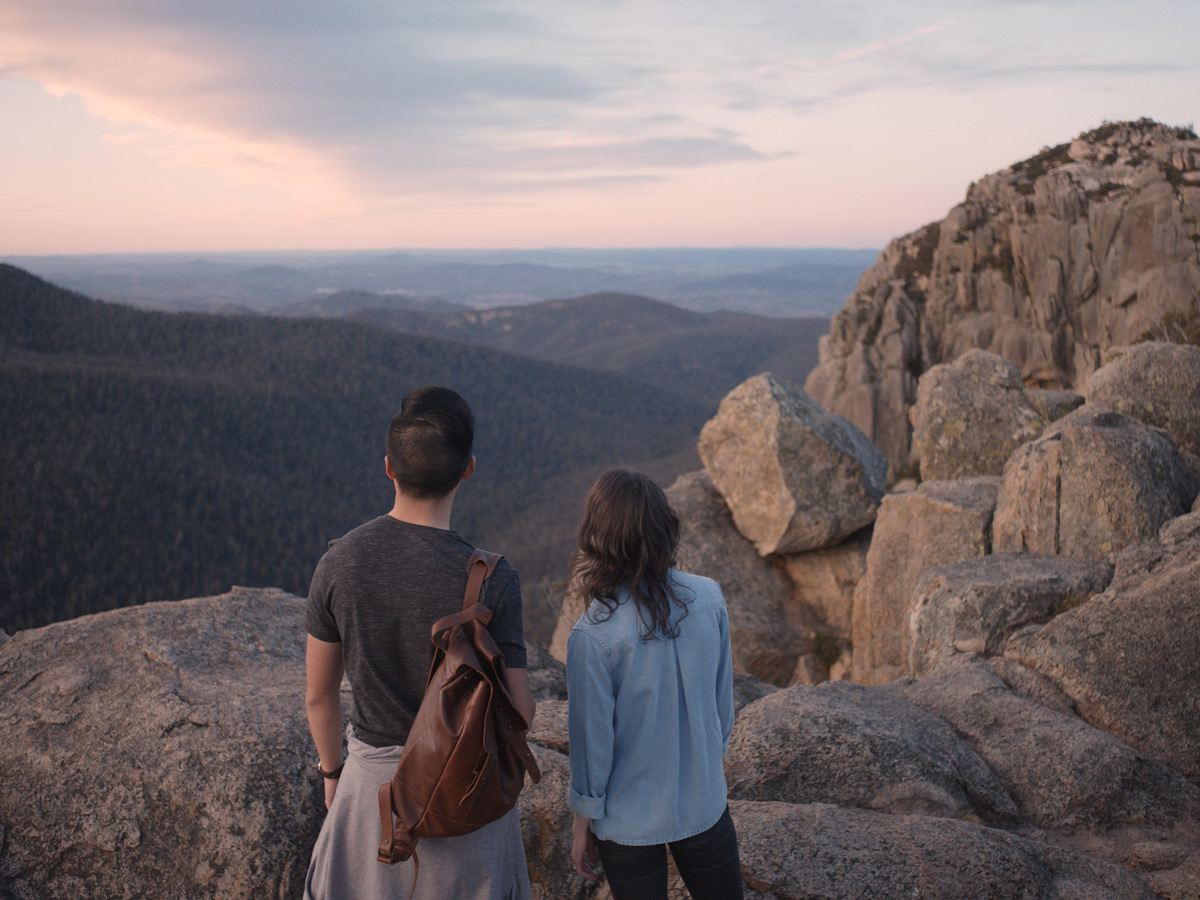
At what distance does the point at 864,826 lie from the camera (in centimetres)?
489

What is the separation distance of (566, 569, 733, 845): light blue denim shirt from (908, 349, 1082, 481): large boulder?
11.5 meters

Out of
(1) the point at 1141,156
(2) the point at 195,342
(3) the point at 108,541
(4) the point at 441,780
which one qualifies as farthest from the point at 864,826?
(2) the point at 195,342

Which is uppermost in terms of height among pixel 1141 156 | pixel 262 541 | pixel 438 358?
pixel 1141 156

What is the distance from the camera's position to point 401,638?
3.11 metres

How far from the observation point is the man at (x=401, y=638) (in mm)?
3068

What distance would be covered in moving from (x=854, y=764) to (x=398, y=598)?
4.14 meters

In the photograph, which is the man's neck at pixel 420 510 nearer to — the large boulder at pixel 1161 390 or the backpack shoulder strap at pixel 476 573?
the backpack shoulder strap at pixel 476 573

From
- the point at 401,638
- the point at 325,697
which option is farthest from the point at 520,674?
the point at 325,697

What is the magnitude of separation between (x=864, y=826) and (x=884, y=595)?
25.7 ft

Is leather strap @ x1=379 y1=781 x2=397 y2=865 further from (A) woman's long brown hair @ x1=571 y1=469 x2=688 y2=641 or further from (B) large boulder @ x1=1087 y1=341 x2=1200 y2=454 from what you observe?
(B) large boulder @ x1=1087 y1=341 x2=1200 y2=454

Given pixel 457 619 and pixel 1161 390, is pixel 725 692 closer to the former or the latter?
pixel 457 619

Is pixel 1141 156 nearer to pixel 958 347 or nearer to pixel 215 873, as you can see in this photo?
pixel 958 347

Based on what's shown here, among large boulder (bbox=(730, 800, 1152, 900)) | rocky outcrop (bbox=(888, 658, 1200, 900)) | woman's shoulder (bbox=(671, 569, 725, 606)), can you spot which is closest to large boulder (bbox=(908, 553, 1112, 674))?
rocky outcrop (bbox=(888, 658, 1200, 900))

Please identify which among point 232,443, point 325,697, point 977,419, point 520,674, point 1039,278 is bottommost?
point 232,443
